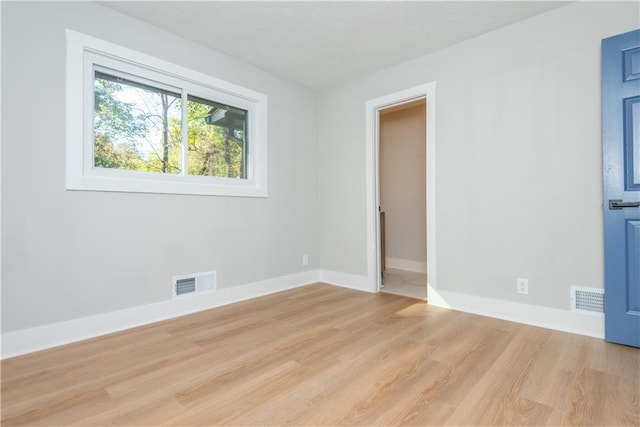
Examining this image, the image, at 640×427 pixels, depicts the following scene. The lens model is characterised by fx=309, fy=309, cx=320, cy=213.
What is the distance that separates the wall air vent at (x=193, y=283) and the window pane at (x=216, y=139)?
0.98m

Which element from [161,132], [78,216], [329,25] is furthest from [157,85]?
[329,25]

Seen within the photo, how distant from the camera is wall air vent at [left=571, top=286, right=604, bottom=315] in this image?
2.22 meters

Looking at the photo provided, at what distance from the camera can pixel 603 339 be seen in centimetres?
217

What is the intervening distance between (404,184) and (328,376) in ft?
12.7

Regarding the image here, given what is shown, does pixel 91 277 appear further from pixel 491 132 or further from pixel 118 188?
pixel 491 132

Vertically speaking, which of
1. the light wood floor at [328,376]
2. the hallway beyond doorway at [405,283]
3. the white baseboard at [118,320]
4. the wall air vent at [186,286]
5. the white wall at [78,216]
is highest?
the white wall at [78,216]

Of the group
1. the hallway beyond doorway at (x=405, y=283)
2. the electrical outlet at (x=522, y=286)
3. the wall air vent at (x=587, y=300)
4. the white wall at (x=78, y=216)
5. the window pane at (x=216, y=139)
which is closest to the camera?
the white wall at (x=78, y=216)

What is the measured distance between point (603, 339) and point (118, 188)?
12.2ft

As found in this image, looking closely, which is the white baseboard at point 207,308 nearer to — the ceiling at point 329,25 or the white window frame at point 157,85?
the white window frame at point 157,85

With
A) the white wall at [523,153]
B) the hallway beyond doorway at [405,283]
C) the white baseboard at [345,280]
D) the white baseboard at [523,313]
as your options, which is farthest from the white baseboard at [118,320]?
the white wall at [523,153]

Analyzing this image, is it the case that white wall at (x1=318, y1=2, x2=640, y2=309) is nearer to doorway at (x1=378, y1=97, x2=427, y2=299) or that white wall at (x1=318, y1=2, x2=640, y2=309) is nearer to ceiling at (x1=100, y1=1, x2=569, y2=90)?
ceiling at (x1=100, y1=1, x2=569, y2=90)

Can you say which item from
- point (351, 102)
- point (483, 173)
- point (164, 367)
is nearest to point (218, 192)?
point (164, 367)

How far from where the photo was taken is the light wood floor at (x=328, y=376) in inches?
55.1

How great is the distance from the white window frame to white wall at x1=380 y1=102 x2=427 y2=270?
2.54m
